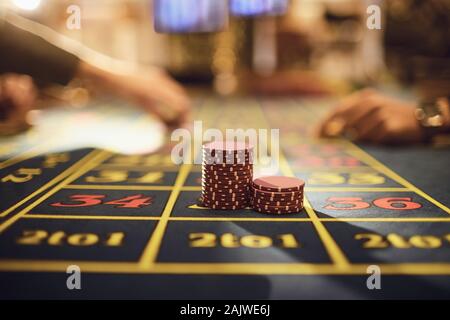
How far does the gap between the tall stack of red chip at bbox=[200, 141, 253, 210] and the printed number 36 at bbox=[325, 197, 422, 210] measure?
34 centimetres

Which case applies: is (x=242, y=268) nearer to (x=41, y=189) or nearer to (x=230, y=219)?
(x=230, y=219)

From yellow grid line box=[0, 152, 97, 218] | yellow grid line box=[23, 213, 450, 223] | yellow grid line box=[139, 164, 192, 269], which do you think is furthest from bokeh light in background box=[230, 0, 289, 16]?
yellow grid line box=[23, 213, 450, 223]

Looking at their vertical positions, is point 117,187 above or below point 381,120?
below

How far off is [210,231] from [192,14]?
8.19 meters

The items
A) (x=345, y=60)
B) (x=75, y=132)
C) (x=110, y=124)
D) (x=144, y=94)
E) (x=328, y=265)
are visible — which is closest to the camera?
(x=328, y=265)

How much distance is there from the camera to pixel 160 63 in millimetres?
11336

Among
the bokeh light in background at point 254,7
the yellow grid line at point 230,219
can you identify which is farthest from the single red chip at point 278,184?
the bokeh light in background at point 254,7

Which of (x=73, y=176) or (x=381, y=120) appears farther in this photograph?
(x=381, y=120)

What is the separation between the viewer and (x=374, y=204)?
81.7 inches

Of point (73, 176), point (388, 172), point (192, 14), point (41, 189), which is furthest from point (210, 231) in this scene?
point (192, 14)

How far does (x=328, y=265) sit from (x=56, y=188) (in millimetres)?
1328

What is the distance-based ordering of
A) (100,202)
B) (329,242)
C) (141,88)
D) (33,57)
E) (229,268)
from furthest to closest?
(141,88)
(33,57)
(100,202)
(329,242)
(229,268)

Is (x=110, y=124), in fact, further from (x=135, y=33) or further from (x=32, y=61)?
(x=135, y=33)
